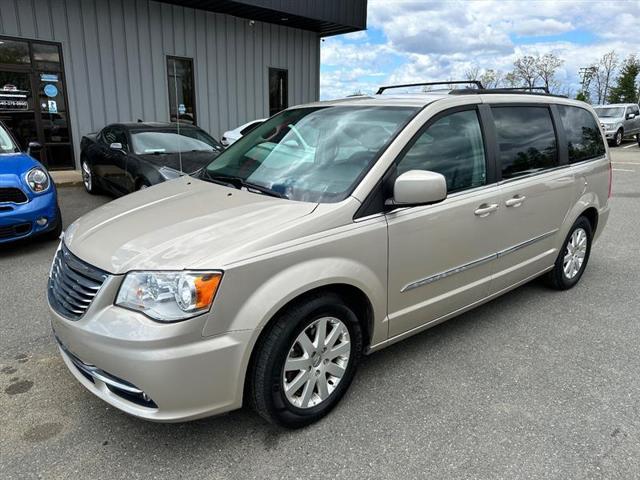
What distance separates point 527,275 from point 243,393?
8.69ft

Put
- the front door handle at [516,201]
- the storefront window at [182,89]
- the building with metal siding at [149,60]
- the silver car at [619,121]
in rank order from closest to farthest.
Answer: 1. the front door handle at [516,201]
2. the building with metal siding at [149,60]
3. the storefront window at [182,89]
4. the silver car at [619,121]

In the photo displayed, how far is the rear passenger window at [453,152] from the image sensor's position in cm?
302

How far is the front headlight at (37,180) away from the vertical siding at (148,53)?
6.59 metres

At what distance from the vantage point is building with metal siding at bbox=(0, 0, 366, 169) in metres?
10.9

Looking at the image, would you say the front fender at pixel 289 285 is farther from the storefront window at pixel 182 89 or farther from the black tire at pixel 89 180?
the storefront window at pixel 182 89

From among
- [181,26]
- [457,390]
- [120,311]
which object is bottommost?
[457,390]

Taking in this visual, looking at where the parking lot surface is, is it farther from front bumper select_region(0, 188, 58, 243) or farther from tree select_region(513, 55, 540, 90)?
tree select_region(513, 55, 540, 90)

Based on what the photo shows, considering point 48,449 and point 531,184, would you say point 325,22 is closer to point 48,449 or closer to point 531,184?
point 531,184

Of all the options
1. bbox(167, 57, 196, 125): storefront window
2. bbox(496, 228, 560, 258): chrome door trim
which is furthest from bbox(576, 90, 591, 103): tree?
bbox(496, 228, 560, 258): chrome door trim

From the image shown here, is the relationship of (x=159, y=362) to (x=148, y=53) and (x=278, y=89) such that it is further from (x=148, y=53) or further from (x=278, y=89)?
(x=278, y=89)

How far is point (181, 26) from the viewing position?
42.0ft

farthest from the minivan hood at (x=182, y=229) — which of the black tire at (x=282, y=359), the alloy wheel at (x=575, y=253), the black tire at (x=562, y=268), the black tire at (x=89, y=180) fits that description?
the black tire at (x=89, y=180)

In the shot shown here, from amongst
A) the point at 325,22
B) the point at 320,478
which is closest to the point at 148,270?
the point at 320,478

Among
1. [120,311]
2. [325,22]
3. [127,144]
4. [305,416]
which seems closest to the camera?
[120,311]
